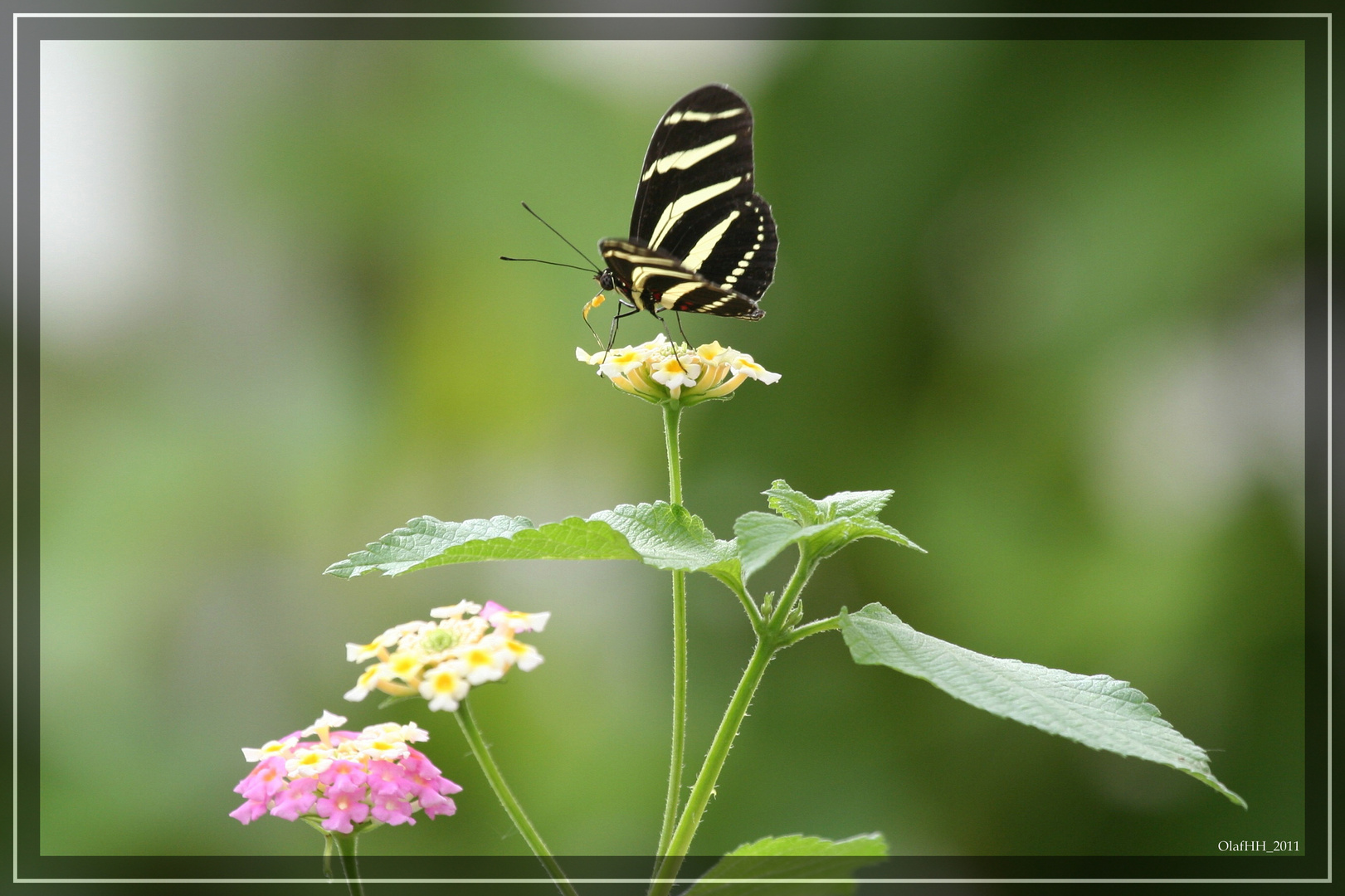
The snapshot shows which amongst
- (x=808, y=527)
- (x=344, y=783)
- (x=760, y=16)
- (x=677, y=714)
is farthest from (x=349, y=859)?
(x=760, y=16)

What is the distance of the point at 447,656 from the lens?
455mm

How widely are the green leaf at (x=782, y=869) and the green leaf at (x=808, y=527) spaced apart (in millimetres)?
152

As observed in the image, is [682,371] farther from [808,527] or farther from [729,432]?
[729,432]

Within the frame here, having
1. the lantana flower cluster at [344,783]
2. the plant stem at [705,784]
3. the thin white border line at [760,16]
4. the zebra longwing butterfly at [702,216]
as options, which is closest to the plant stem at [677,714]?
the plant stem at [705,784]

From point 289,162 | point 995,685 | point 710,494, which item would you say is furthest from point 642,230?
point 289,162

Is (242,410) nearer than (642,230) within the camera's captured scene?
No

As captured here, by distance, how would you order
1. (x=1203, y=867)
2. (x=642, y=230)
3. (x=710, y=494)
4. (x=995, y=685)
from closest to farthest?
(x=995, y=685), (x=642, y=230), (x=1203, y=867), (x=710, y=494)

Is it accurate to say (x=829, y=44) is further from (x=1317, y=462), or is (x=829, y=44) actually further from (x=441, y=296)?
(x=1317, y=462)

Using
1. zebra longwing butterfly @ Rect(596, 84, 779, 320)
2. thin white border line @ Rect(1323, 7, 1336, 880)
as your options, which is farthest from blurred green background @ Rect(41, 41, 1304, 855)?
zebra longwing butterfly @ Rect(596, 84, 779, 320)

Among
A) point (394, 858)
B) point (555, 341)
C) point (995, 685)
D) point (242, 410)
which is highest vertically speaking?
point (555, 341)

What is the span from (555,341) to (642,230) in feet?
4.24

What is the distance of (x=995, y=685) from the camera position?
45 centimetres

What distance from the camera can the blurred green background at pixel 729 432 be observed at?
1.65m

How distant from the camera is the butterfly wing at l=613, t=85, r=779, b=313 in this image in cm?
69
